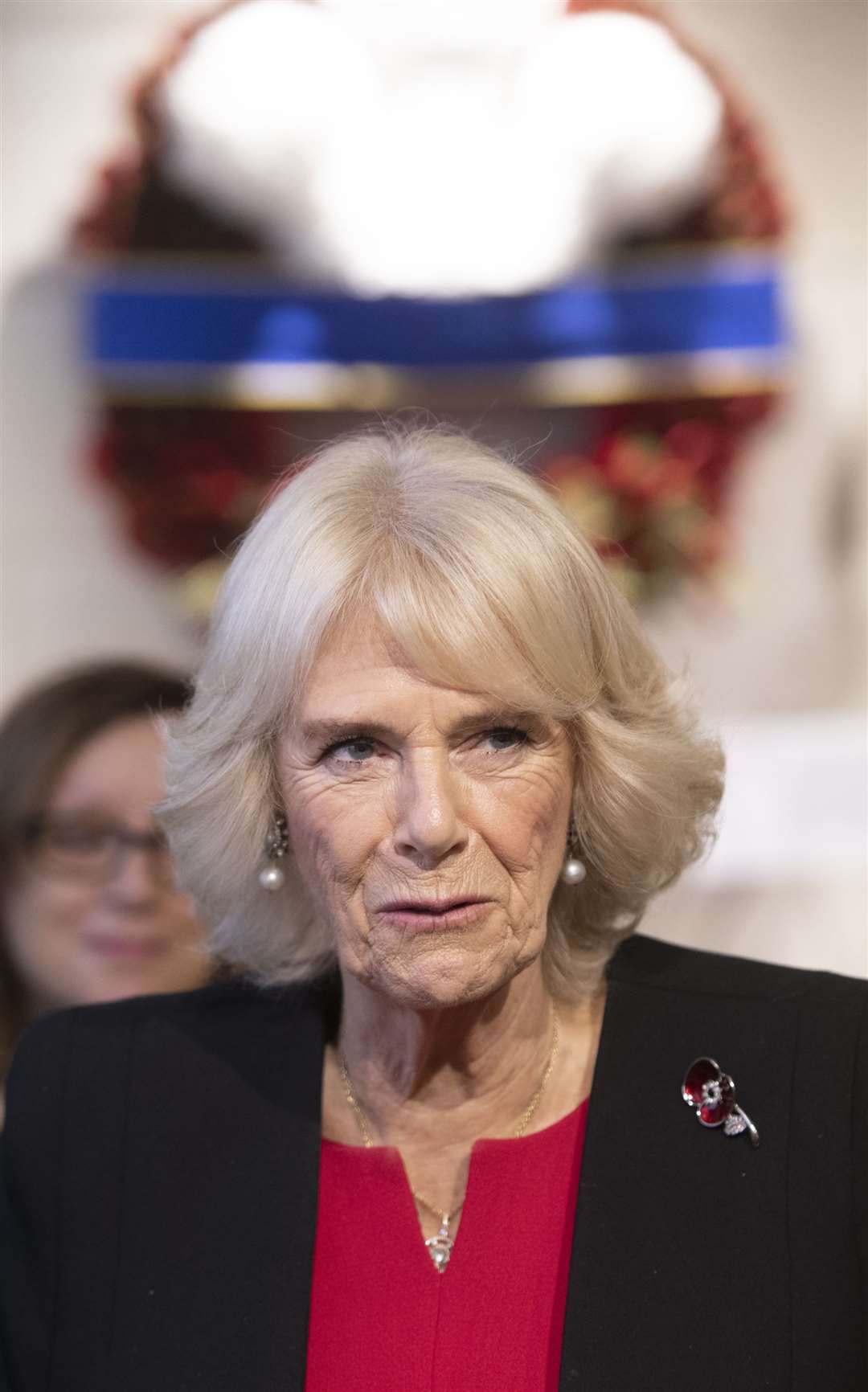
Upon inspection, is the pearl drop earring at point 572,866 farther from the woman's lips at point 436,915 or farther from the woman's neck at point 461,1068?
the woman's lips at point 436,915

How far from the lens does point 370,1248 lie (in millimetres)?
1783

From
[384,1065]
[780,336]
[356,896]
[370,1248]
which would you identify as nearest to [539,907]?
[356,896]

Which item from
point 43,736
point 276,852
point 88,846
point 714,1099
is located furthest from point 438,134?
point 714,1099

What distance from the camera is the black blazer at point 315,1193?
1625 millimetres

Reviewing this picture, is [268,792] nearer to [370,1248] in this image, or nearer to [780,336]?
[370,1248]

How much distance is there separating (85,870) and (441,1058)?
118cm

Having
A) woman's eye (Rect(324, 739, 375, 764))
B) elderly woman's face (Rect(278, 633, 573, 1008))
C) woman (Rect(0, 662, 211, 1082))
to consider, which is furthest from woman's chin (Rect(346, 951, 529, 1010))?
woman (Rect(0, 662, 211, 1082))

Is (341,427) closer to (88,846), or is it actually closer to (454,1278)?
(88,846)

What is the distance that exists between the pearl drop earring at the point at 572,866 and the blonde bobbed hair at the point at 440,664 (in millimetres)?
20

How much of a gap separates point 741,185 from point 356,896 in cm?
246

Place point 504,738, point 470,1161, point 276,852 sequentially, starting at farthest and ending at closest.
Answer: point 276,852
point 470,1161
point 504,738

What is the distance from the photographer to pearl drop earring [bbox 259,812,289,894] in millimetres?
1900

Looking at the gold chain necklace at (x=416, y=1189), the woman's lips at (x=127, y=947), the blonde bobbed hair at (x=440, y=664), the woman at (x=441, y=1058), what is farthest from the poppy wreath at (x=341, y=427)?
the gold chain necklace at (x=416, y=1189)

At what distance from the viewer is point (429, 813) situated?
62.9 inches
